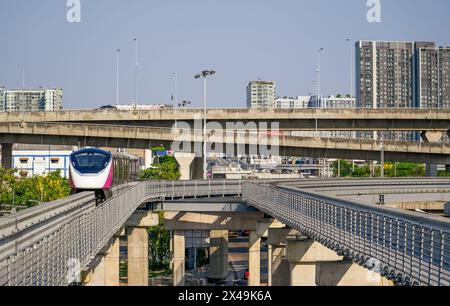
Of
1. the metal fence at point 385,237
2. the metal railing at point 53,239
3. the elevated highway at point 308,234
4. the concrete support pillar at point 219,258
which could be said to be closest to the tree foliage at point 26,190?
the concrete support pillar at point 219,258

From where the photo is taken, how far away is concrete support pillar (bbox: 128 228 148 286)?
71.2 m

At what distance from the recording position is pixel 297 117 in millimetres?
96938

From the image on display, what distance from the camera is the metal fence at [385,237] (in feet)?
61.6

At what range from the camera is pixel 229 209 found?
217ft

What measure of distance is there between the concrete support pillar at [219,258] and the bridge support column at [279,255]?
81.4 ft

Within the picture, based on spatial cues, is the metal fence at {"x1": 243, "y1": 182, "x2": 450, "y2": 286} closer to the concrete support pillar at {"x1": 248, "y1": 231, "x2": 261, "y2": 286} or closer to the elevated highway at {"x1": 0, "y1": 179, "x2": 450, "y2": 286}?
the elevated highway at {"x1": 0, "y1": 179, "x2": 450, "y2": 286}

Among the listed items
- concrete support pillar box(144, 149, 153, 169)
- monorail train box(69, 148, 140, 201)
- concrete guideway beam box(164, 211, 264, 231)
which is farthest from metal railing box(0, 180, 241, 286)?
concrete support pillar box(144, 149, 153, 169)

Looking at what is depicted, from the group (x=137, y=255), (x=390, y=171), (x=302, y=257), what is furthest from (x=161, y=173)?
(x=302, y=257)

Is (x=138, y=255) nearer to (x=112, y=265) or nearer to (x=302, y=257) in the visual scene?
(x=112, y=265)

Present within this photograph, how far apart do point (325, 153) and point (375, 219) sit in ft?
227

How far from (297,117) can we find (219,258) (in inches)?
769

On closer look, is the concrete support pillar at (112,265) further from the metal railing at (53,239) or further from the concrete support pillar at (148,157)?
the concrete support pillar at (148,157)
